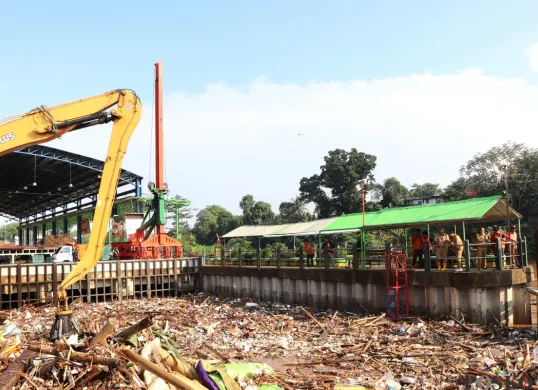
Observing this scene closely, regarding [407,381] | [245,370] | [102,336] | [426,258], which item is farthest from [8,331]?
[426,258]

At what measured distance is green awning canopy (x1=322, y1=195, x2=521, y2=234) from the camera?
1689cm

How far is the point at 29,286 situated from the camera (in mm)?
24547

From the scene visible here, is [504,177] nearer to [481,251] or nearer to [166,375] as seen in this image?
[481,251]

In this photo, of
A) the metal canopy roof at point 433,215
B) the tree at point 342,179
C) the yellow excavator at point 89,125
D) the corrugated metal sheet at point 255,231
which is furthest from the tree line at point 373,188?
the yellow excavator at point 89,125

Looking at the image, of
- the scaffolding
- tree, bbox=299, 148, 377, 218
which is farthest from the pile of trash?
tree, bbox=299, 148, 377, 218

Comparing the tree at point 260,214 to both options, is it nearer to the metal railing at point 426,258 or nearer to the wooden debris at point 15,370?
the metal railing at point 426,258

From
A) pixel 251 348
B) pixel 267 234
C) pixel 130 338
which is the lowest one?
pixel 251 348

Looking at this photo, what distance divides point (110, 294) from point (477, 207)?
62.2ft

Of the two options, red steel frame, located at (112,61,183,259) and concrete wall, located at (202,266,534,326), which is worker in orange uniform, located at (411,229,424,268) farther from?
red steel frame, located at (112,61,183,259)

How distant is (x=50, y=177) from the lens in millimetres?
43781

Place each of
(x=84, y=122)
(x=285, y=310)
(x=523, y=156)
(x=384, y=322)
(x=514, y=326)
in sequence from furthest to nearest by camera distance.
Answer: (x=523, y=156) < (x=285, y=310) < (x=384, y=322) < (x=514, y=326) < (x=84, y=122)

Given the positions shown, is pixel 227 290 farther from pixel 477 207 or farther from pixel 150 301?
pixel 477 207

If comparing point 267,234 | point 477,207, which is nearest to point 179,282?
point 267,234

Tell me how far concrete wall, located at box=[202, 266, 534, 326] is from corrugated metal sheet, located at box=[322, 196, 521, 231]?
208 centimetres
